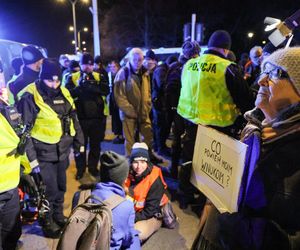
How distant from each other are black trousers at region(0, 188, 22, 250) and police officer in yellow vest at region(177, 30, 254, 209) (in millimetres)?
2219

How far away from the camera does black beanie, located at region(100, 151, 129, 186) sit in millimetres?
2098

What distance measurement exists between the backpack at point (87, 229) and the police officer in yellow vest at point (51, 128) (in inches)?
61.2

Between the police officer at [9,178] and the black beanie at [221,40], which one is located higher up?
the black beanie at [221,40]

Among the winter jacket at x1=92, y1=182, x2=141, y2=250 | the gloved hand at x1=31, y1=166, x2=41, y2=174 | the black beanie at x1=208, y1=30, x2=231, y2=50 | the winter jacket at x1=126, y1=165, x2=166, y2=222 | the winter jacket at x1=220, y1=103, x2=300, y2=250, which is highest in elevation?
the black beanie at x1=208, y1=30, x2=231, y2=50

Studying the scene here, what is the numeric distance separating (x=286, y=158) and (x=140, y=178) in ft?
7.67

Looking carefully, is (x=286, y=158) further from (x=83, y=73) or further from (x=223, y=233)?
(x=83, y=73)

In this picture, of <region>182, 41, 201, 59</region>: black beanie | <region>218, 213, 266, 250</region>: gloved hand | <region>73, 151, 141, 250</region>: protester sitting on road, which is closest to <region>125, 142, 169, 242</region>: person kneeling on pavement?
<region>73, 151, 141, 250</region>: protester sitting on road

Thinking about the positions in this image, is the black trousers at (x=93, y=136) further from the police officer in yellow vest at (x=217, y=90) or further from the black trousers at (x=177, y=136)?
the police officer in yellow vest at (x=217, y=90)

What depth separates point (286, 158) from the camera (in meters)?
1.24

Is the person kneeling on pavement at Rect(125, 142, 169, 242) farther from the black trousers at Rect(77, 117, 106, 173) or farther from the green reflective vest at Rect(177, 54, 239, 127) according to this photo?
the black trousers at Rect(77, 117, 106, 173)

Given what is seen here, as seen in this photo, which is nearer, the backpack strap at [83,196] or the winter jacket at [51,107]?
the backpack strap at [83,196]

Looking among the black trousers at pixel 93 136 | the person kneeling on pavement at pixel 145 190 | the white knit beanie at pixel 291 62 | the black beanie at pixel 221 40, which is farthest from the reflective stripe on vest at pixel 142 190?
the white knit beanie at pixel 291 62

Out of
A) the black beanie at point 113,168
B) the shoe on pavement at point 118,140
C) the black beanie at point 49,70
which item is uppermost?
the black beanie at point 49,70

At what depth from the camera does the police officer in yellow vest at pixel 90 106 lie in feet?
16.4
